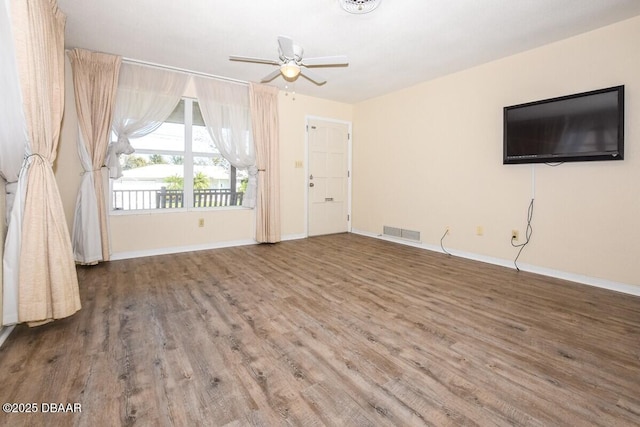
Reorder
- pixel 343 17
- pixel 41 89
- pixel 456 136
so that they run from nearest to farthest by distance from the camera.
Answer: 1. pixel 41 89
2. pixel 343 17
3. pixel 456 136

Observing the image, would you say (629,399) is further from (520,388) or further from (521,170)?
(521,170)

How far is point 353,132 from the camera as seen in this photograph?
6.18 meters

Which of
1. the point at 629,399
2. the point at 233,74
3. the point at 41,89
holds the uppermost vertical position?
the point at 233,74

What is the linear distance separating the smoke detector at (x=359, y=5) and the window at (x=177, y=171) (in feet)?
9.47

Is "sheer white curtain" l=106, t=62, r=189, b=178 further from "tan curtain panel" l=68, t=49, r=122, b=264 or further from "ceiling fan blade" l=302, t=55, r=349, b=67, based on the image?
"ceiling fan blade" l=302, t=55, r=349, b=67

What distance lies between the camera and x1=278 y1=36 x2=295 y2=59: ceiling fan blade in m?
2.55

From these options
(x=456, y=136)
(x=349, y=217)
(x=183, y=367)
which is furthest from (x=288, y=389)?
(x=349, y=217)

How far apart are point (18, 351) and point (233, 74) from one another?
3.97 meters

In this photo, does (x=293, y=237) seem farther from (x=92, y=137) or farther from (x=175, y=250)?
(x=92, y=137)

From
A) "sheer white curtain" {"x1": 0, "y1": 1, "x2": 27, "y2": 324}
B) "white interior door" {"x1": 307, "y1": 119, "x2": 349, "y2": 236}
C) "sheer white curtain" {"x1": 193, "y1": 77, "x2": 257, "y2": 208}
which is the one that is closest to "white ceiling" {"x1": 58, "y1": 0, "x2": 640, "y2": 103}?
"sheer white curtain" {"x1": 193, "y1": 77, "x2": 257, "y2": 208}

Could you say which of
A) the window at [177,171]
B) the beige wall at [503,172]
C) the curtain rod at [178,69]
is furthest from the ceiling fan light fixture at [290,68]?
the beige wall at [503,172]

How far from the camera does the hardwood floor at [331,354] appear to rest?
4.61ft

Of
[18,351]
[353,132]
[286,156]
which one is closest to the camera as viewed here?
[18,351]

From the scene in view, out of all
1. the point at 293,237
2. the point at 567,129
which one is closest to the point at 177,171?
the point at 293,237
